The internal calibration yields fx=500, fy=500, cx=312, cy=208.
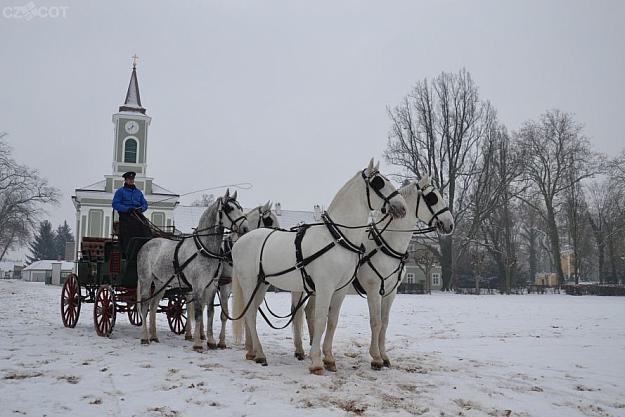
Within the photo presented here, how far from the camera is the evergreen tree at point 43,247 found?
83750 millimetres

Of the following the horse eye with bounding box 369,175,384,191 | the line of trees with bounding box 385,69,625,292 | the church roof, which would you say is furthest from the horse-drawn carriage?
the church roof

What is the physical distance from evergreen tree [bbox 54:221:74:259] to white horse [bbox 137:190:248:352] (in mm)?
87761

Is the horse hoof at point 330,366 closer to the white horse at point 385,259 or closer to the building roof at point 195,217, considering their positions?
the white horse at point 385,259

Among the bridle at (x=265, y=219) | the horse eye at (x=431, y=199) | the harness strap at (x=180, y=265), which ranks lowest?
the harness strap at (x=180, y=265)

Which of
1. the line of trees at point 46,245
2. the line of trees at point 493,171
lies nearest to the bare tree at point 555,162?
the line of trees at point 493,171

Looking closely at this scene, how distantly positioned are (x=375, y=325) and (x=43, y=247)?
90346mm

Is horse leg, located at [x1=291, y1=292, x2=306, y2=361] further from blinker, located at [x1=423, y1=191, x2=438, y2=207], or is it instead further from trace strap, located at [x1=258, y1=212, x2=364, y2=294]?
blinker, located at [x1=423, y1=191, x2=438, y2=207]

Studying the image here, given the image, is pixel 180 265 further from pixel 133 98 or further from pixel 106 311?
pixel 133 98

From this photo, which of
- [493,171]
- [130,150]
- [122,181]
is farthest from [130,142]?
[493,171]

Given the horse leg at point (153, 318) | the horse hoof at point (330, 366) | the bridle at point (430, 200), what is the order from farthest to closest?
the horse leg at point (153, 318) < the bridle at point (430, 200) < the horse hoof at point (330, 366)

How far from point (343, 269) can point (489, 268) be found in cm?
4604

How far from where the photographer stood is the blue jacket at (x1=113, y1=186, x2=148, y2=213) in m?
9.34

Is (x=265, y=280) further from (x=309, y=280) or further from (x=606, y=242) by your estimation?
(x=606, y=242)

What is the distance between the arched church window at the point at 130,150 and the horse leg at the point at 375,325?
41.7 meters
